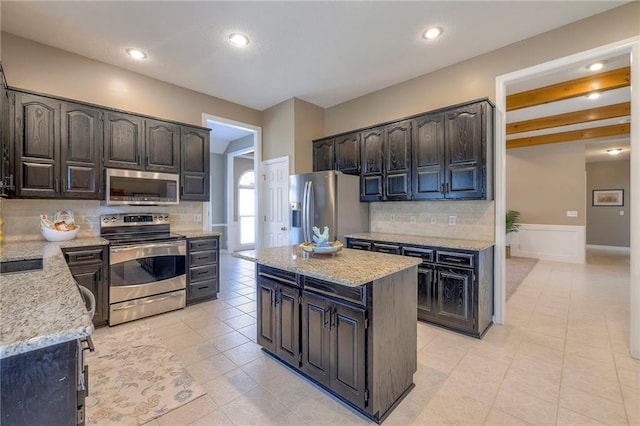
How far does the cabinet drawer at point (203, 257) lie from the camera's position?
3.88m

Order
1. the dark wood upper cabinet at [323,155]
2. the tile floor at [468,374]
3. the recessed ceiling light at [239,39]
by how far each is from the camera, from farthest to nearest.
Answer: the dark wood upper cabinet at [323,155] < the recessed ceiling light at [239,39] < the tile floor at [468,374]

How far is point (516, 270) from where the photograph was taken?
5777 mm

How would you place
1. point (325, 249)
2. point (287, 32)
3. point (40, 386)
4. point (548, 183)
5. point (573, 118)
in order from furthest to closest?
point (548, 183) → point (573, 118) → point (287, 32) → point (325, 249) → point (40, 386)

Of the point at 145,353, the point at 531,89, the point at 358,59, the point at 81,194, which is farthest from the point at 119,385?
the point at 531,89

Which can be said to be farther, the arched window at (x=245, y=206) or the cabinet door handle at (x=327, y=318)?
the arched window at (x=245, y=206)

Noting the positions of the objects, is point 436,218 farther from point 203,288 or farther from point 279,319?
Result: point 203,288

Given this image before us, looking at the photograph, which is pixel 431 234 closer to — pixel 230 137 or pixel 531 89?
pixel 531 89

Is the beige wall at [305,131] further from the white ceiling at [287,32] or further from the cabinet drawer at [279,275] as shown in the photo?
the cabinet drawer at [279,275]

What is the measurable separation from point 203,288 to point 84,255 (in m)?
1.45

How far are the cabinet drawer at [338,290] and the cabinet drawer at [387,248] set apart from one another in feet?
5.56

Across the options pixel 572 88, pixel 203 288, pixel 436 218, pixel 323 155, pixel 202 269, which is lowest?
pixel 203 288

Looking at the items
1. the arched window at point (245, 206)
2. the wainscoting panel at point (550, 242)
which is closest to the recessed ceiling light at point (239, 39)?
the arched window at point (245, 206)

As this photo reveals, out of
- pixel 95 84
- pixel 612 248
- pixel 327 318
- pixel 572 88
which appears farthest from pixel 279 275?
pixel 612 248

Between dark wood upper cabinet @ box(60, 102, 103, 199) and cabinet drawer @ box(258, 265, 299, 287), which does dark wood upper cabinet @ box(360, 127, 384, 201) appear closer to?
cabinet drawer @ box(258, 265, 299, 287)
